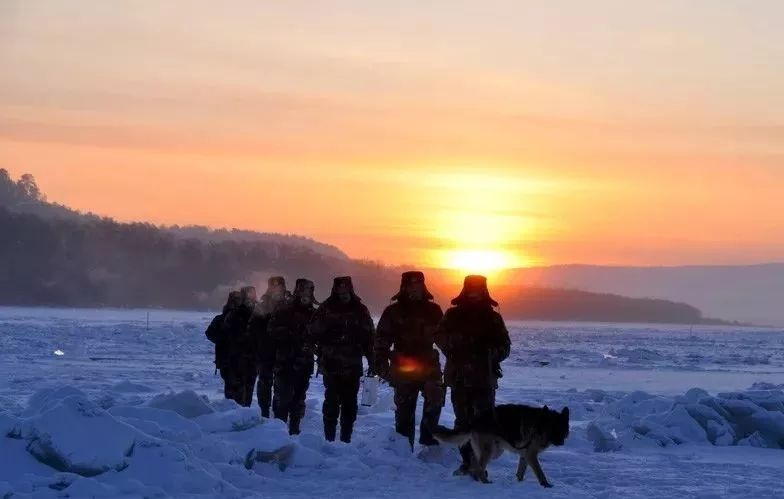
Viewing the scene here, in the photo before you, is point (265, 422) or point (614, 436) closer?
point (265, 422)

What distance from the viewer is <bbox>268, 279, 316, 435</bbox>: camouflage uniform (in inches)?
466

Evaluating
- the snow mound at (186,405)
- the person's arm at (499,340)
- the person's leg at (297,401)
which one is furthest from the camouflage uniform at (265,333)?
the person's arm at (499,340)

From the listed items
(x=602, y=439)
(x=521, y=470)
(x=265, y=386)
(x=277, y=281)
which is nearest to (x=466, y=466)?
(x=521, y=470)

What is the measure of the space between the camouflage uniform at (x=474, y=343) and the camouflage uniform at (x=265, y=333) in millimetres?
3117

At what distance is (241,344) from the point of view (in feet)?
44.9

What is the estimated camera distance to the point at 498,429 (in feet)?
30.3

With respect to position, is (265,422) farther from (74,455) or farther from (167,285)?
(167,285)

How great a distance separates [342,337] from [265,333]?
2.31 m

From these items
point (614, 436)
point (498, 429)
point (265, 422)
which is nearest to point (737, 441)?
point (614, 436)

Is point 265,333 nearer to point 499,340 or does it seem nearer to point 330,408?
point 330,408

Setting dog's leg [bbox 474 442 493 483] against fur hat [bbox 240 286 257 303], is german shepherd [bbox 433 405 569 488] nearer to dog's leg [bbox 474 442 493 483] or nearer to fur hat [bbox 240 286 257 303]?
dog's leg [bbox 474 442 493 483]

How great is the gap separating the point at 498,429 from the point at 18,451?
4153mm

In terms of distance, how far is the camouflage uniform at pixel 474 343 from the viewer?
9.88 m

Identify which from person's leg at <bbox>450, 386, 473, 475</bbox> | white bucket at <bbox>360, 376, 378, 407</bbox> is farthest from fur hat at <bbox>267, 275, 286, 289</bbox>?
white bucket at <bbox>360, 376, 378, 407</bbox>
